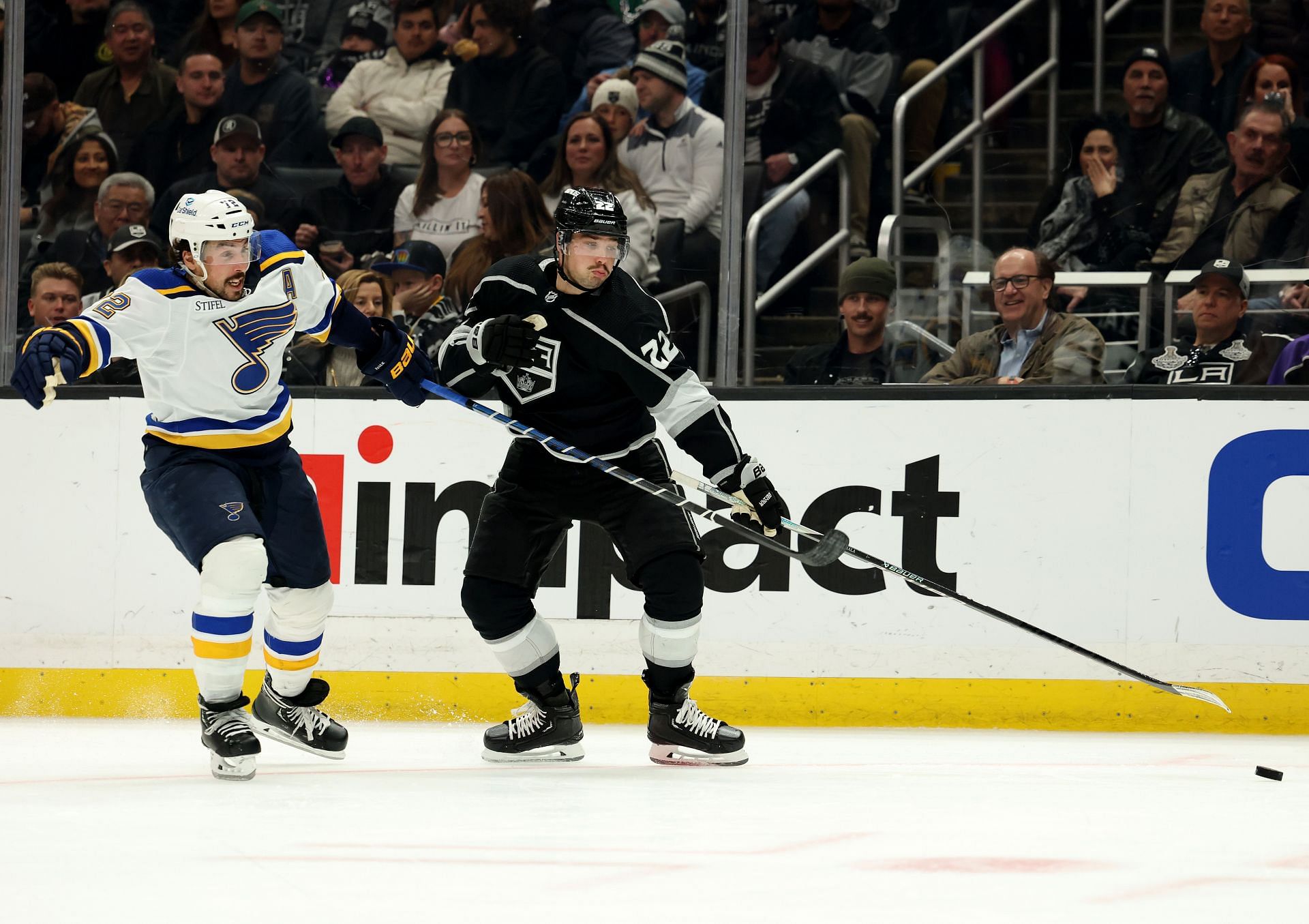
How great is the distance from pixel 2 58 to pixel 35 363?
229 cm

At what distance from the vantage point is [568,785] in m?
3.47

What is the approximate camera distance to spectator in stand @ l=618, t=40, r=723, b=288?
538 cm

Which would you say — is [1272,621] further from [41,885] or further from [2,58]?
[2,58]

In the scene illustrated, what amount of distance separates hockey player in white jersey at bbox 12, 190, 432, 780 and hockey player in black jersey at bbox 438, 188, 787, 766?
14.7 inches

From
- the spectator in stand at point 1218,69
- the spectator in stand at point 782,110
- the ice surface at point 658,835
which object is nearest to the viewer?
the ice surface at point 658,835

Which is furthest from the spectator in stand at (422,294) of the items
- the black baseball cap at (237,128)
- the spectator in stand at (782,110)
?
the spectator in stand at (782,110)

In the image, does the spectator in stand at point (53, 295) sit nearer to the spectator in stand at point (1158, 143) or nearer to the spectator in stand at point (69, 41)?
the spectator in stand at point (69, 41)

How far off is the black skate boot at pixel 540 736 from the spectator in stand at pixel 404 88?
3.00 m

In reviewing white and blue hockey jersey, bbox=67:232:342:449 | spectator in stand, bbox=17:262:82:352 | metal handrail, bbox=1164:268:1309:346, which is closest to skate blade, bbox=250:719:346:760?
white and blue hockey jersey, bbox=67:232:342:449

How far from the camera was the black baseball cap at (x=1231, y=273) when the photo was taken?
486 cm

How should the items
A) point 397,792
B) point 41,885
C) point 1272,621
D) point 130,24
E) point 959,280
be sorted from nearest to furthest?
1. point 41,885
2. point 397,792
3. point 1272,621
4. point 959,280
5. point 130,24

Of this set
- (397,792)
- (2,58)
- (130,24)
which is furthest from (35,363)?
(130,24)

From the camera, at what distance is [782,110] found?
6.01 meters

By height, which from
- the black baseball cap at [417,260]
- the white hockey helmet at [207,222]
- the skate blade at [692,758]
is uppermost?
the black baseball cap at [417,260]
